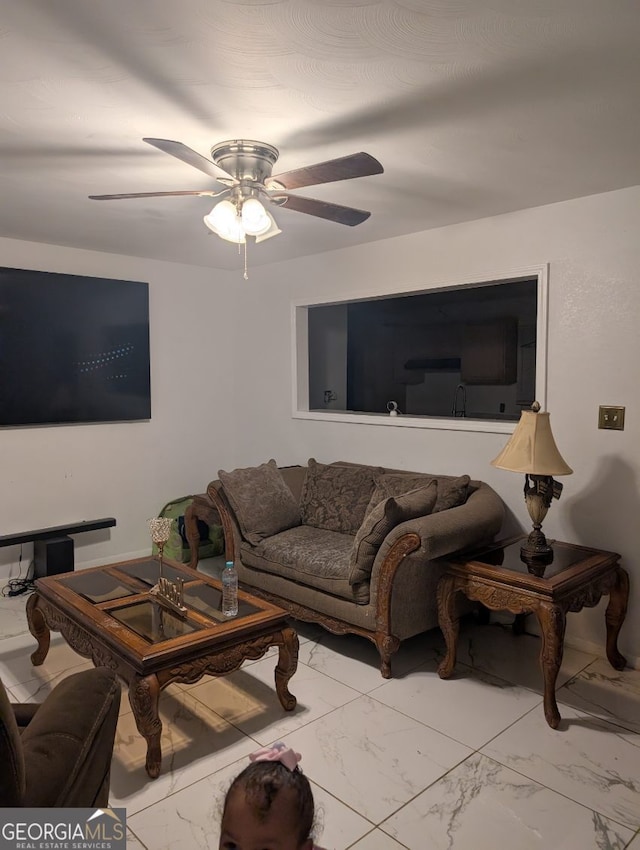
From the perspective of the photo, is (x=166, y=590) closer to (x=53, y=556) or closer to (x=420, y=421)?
(x=53, y=556)

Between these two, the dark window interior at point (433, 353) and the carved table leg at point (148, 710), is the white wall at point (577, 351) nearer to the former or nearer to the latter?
the dark window interior at point (433, 353)

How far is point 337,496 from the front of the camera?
3.81 meters

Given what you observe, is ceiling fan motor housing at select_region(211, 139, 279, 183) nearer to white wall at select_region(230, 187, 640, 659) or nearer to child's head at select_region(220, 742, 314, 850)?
white wall at select_region(230, 187, 640, 659)

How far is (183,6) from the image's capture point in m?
1.45

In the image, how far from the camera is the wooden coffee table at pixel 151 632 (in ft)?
6.89

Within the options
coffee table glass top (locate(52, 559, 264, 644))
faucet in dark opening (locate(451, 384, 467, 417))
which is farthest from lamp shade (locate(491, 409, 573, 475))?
faucet in dark opening (locate(451, 384, 467, 417))

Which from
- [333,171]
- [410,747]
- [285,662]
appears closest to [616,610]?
[410,747]

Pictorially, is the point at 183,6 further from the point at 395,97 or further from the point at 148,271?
the point at 148,271

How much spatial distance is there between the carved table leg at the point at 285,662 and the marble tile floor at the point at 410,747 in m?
0.11

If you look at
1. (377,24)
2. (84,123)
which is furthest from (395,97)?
(84,123)

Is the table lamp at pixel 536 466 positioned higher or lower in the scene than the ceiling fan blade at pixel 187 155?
lower

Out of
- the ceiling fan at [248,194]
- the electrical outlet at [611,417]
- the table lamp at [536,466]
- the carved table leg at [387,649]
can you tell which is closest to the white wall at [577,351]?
the electrical outlet at [611,417]

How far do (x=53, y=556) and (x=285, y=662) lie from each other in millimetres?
2152

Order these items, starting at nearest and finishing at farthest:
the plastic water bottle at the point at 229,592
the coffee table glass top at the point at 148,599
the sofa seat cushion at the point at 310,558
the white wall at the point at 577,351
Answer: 1. the coffee table glass top at the point at 148,599
2. the plastic water bottle at the point at 229,592
3. the white wall at the point at 577,351
4. the sofa seat cushion at the point at 310,558
